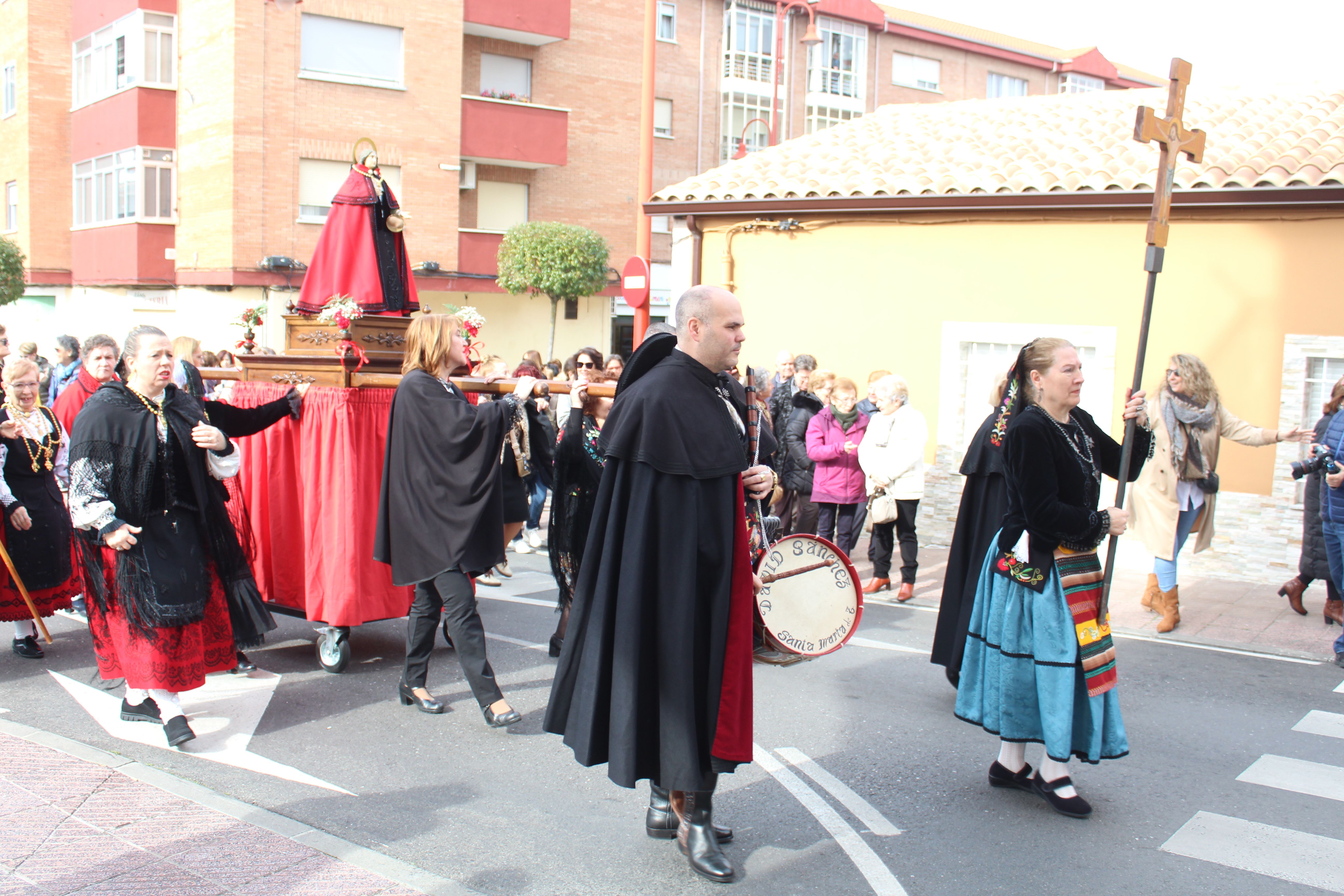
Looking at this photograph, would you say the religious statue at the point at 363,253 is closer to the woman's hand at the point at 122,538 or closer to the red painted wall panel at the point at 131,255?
the woman's hand at the point at 122,538

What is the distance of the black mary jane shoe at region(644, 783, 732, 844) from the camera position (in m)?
4.20

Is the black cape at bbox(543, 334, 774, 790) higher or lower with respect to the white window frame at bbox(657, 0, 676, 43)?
lower

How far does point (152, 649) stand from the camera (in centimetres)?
518

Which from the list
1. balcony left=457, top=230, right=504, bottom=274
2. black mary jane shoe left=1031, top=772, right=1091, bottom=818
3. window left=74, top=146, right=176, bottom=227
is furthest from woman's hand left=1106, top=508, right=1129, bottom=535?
window left=74, top=146, right=176, bottom=227

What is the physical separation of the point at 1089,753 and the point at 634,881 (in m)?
1.91

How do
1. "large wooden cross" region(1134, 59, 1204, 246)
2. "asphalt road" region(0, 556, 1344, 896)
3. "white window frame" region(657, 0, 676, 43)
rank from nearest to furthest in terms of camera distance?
"asphalt road" region(0, 556, 1344, 896)
"large wooden cross" region(1134, 59, 1204, 246)
"white window frame" region(657, 0, 676, 43)

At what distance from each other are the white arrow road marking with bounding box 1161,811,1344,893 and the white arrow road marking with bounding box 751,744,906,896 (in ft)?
3.83

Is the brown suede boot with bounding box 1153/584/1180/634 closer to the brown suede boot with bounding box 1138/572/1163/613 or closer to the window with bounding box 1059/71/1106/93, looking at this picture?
the brown suede boot with bounding box 1138/572/1163/613

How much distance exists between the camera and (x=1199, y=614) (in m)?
8.73

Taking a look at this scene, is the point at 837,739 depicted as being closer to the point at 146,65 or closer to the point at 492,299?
the point at 492,299

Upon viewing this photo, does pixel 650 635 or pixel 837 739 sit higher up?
pixel 650 635

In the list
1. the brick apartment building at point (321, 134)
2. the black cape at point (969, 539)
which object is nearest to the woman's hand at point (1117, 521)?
the black cape at point (969, 539)

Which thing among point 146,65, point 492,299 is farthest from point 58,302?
point 492,299

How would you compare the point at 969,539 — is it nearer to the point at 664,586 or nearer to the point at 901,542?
the point at 664,586
